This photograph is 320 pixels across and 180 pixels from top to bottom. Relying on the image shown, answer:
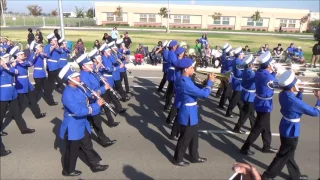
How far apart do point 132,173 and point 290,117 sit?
294 cm

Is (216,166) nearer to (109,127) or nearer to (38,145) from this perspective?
(109,127)

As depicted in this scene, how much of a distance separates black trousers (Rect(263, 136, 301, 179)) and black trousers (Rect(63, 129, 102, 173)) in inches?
122

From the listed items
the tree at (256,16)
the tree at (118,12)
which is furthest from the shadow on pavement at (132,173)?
the tree at (256,16)

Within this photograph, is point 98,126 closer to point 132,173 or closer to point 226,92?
point 132,173

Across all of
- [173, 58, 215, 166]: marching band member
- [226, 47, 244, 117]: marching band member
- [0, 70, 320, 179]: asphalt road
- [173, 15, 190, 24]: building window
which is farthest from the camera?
[173, 15, 190, 24]: building window

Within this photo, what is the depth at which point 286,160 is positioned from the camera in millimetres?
4898

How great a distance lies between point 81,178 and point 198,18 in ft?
196

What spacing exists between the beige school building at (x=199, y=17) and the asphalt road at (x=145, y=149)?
54355mm

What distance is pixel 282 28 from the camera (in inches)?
2431

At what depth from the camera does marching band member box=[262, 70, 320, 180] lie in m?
4.61

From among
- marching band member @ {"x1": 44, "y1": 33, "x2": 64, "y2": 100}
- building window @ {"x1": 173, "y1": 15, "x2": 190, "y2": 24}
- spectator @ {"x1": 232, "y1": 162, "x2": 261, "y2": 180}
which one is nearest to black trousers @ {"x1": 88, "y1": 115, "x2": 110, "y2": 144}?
marching band member @ {"x1": 44, "y1": 33, "x2": 64, "y2": 100}

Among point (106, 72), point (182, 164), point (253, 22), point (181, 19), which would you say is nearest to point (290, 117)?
point (182, 164)

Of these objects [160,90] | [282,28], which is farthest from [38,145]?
[282,28]

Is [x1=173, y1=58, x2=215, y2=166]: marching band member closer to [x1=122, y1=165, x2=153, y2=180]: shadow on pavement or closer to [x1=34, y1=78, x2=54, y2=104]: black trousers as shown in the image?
[x1=122, y1=165, x2=153, y2=180]: shadow on pavement
